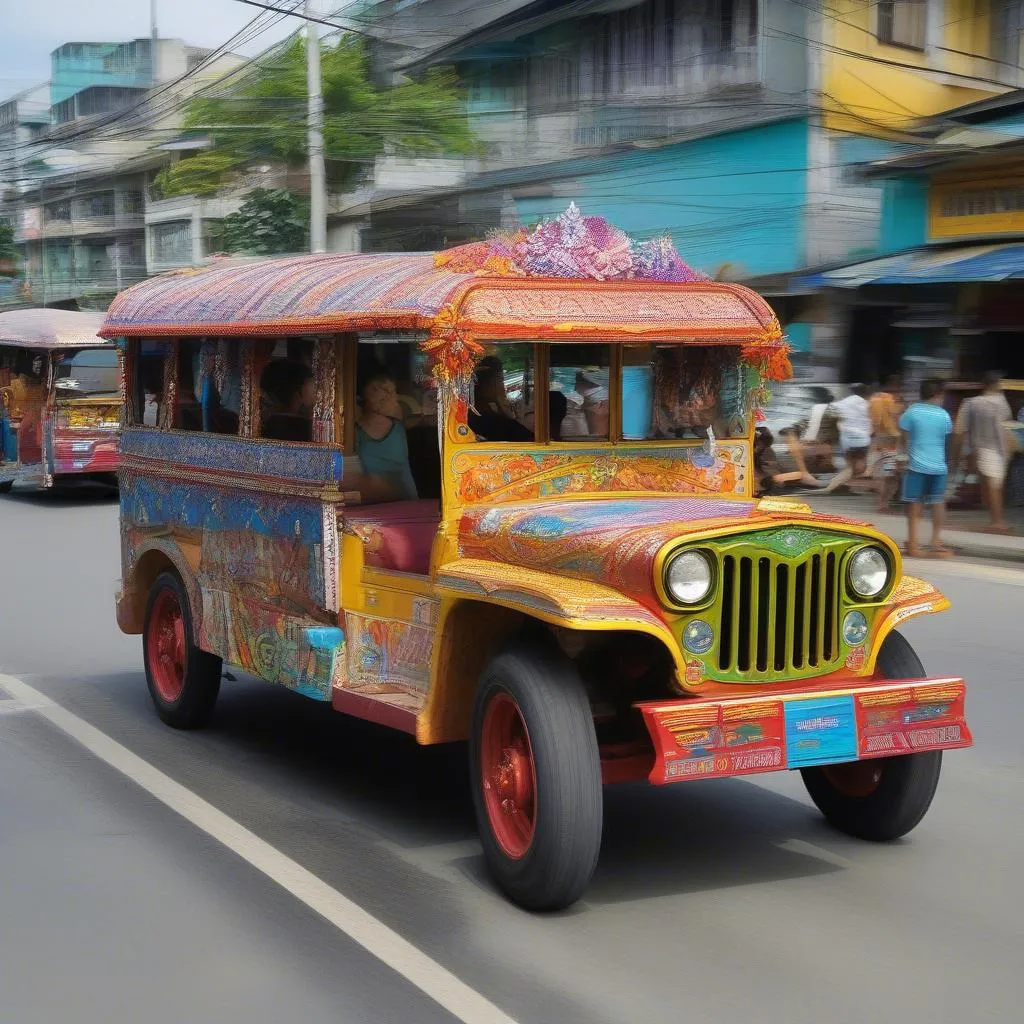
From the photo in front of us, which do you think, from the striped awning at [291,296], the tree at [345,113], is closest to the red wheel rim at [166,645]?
the striped awning at [291,296]

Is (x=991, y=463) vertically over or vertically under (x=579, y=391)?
under

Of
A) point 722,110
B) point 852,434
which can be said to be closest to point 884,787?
point 852,434

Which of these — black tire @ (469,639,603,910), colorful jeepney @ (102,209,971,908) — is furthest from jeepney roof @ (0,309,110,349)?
black tire @ (469,639,603,910)

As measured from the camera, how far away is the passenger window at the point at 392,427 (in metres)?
6.56

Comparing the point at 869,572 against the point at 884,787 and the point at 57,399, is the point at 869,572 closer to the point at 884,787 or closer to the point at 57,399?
the point at 884,787

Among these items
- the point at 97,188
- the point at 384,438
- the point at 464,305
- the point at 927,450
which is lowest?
the point at 927,450

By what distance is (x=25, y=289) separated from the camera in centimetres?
5306

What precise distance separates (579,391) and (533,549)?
3.82 ft

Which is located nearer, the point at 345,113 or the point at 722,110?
the point at 722,110

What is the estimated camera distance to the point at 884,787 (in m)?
5.77

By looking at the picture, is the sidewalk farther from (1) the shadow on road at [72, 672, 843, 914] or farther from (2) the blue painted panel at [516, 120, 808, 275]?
(1) the shadow on road at [72, 672, 843, 914]

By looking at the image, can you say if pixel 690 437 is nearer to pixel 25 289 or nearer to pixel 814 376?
pixel 814 376

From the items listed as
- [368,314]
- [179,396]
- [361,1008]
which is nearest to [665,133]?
[179,396]

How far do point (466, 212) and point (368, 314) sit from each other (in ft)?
80.4
